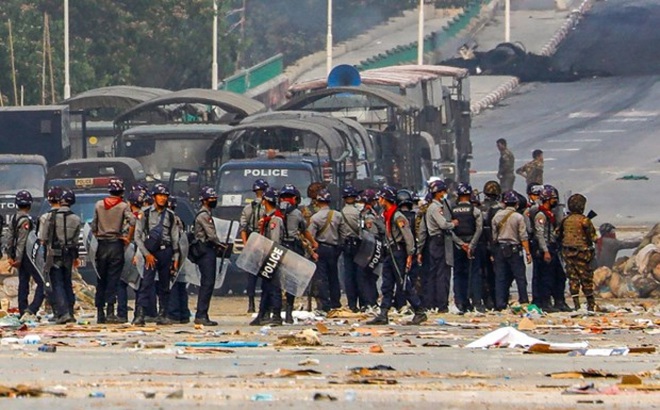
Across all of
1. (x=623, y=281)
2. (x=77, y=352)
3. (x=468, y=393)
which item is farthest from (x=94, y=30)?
(x=468, y=393)

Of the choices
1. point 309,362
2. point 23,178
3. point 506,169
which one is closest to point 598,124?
point 506,169

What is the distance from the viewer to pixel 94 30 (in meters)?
60.1

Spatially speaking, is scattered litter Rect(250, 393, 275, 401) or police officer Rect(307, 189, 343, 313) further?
police officer Rect(307, 189, 343, 313)

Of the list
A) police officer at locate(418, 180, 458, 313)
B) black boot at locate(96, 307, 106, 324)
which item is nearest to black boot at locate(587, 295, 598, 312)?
police officer at locate(418, 180, 458, 313)

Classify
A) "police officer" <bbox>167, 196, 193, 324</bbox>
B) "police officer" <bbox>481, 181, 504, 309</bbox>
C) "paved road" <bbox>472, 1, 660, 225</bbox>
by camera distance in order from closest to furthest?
"police officer" <bbox>167, 196, 193, 324</bbox> → "police officer" <bbox>481, 181, 504, 309</bbox> → "paved road" <bbox>472, 1, 660, 225</bbox>

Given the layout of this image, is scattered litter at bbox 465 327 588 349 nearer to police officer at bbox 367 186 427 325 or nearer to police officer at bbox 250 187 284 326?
police officer at bbox 367 186 427 325

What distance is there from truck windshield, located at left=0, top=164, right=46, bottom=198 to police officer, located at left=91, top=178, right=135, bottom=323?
12.8 metres

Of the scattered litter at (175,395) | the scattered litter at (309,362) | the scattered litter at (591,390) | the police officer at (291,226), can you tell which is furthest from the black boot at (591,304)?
the scattered litter at (175,395)

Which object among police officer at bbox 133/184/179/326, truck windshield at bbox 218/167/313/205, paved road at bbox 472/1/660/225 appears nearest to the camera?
police officer at bbox 133/184/179/326

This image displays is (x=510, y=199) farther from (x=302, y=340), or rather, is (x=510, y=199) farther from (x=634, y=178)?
(x=634, y=178)

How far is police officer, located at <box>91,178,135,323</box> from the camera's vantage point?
21641mm

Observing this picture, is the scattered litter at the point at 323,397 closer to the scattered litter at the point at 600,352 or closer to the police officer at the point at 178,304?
the scattered litter at the point at 600,352

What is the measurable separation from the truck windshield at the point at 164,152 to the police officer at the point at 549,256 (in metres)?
14.6

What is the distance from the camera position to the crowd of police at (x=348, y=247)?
2170 centimetres
